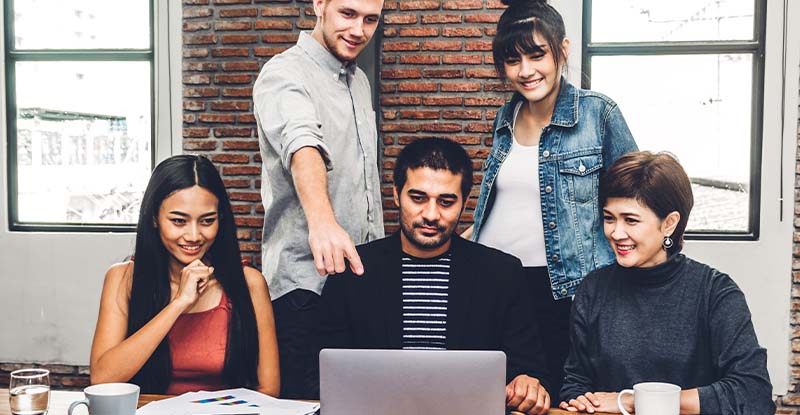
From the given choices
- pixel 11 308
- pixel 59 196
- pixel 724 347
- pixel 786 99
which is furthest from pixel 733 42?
pixel 11 308

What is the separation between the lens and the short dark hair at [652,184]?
1.87 metres

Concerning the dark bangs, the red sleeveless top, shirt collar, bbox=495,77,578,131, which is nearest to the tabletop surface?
the red sleeveless top

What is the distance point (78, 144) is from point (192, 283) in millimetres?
2936

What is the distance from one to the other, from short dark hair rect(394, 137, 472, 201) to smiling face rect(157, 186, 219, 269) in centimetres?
50

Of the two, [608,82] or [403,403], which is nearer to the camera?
[403,403]

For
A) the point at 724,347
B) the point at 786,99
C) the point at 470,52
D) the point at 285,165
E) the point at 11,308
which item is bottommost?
the point at 11,308

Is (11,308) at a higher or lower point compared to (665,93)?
lower

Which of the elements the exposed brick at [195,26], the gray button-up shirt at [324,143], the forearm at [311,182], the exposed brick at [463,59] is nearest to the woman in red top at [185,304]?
the gray button-up shirt at [324,143]

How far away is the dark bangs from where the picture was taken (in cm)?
207

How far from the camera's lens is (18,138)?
14.5ft

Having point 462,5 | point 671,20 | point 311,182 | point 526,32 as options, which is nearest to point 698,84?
point 671,20

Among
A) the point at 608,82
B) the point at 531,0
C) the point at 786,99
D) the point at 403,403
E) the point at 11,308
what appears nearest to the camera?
the point at 403,403

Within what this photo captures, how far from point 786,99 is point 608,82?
848mm

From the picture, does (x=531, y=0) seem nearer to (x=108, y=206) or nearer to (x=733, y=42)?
(x=733, y=42)
